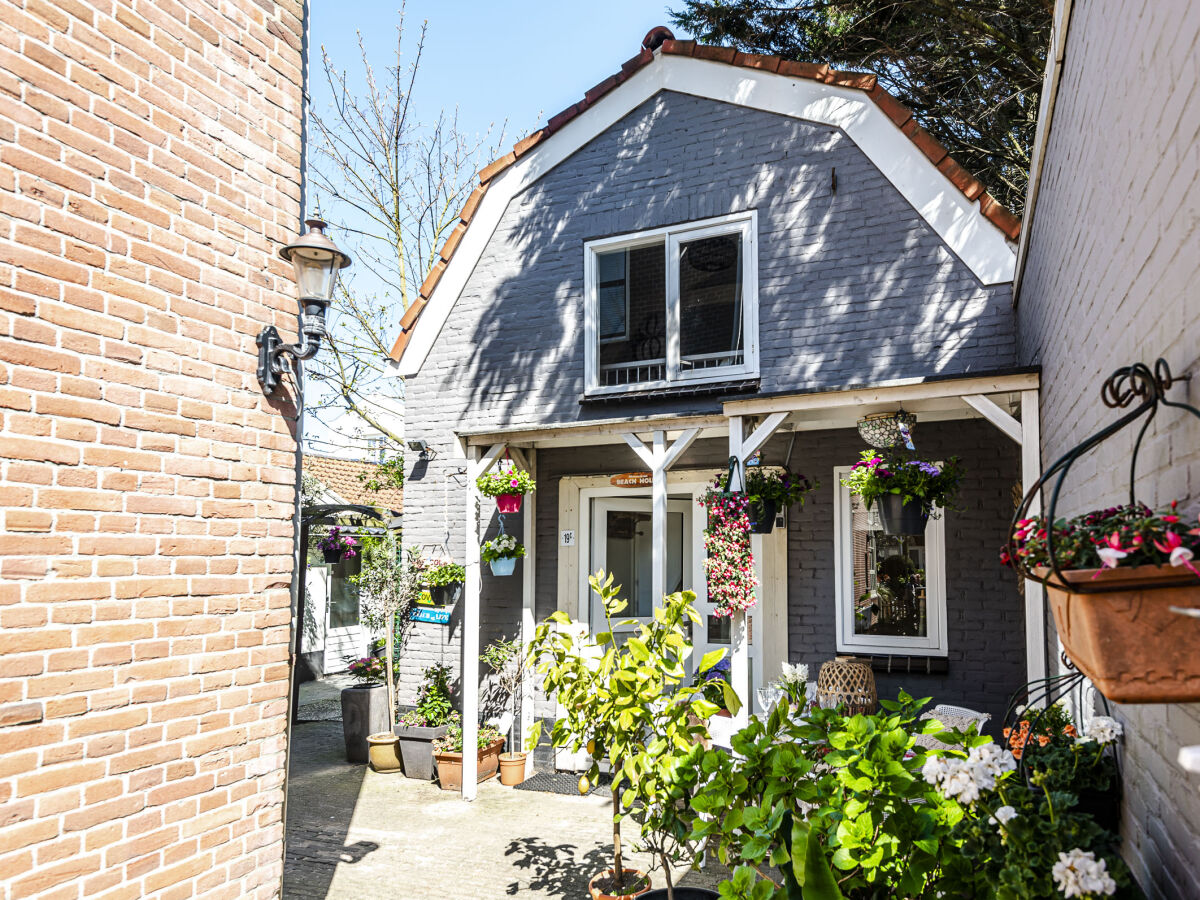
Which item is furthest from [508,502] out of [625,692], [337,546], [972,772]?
[972,772]

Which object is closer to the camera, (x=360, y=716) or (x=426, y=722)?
(x=426, y=722)

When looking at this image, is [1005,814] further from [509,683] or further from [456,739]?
[509,683]

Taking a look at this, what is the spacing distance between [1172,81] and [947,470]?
12.7 ft

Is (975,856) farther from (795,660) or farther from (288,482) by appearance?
(795,660)

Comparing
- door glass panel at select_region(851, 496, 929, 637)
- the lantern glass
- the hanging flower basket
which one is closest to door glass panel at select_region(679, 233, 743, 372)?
door glass panel at select_region(851, 496, 929, 637)

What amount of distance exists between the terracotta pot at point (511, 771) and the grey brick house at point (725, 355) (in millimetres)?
500

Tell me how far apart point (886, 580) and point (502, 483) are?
10.6 ft

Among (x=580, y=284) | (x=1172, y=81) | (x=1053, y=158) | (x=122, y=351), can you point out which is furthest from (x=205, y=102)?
(x=580, y=284)

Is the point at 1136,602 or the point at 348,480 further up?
the point at 348,480

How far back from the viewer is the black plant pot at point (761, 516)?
5793mm

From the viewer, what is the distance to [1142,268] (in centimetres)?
201

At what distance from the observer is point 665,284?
7355 mm

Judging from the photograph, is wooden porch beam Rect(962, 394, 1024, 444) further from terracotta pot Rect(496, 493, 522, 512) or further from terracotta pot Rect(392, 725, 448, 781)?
terracotta pot Rect(392, 725, 448, 781)

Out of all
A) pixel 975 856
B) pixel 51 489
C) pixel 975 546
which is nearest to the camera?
pixel 975 856
